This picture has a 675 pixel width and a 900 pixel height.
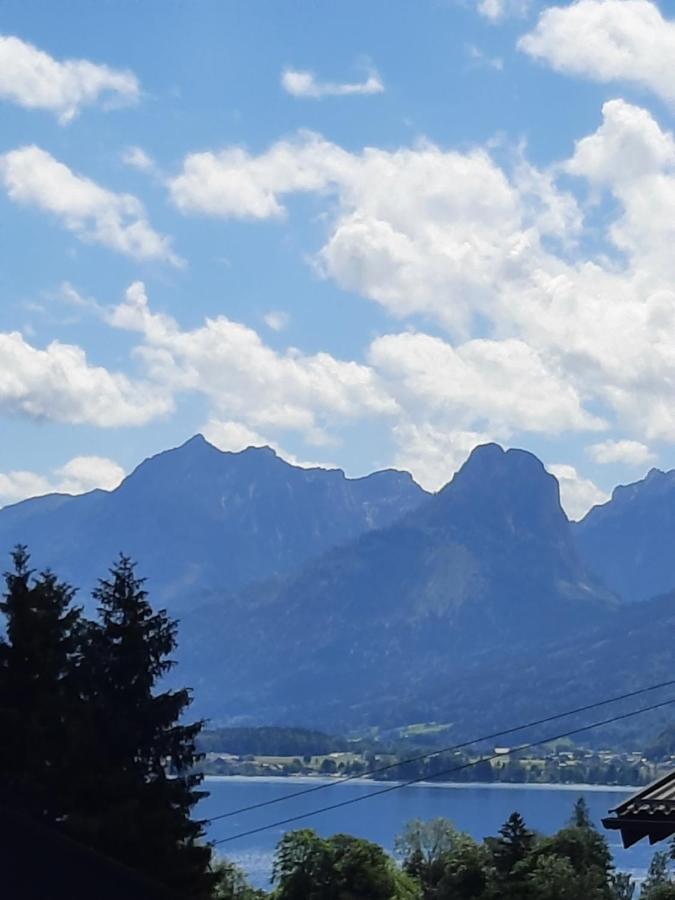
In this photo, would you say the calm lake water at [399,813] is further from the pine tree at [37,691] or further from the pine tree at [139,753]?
the pine tree at [139,753]

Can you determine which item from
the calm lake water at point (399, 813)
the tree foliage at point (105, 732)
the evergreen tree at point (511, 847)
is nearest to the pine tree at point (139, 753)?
the tree foliage at point (105, 732)

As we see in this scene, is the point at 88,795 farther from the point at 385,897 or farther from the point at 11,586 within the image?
the point at 385,897

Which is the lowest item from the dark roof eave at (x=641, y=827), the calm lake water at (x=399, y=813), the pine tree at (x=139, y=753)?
the calm lake water at (x=399, y=813)

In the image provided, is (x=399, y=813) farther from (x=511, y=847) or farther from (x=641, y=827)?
(x=641, y=827)

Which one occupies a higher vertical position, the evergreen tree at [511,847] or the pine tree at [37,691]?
the pine tree at [37,691]

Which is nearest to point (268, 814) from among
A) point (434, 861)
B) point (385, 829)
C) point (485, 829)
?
point (385, 829)

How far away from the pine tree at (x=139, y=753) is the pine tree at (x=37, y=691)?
1.84 ft

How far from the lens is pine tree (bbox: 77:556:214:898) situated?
72.1 ft

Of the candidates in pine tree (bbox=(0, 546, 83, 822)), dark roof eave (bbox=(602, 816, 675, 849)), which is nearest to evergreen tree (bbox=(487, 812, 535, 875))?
pine tree (bbox=(0, 546, 83, 822))

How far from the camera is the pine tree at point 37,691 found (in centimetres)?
2234

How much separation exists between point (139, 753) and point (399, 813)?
13985 cm

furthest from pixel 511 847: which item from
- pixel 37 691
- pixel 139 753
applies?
pixel 37 691

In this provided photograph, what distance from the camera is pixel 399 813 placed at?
15775cm

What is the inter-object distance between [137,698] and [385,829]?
121 m
